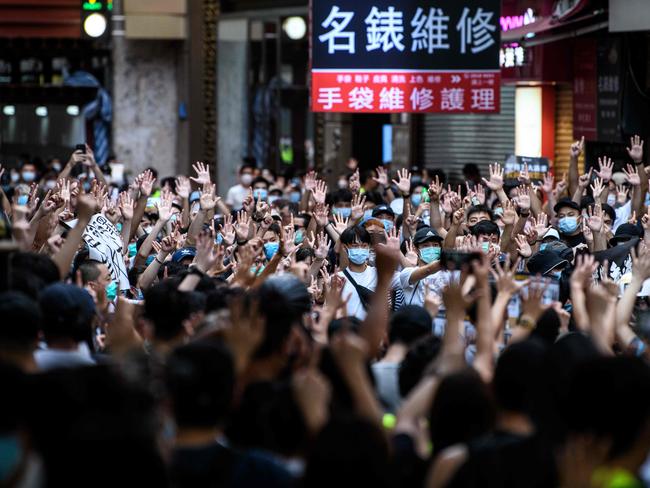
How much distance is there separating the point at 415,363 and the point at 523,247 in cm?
528

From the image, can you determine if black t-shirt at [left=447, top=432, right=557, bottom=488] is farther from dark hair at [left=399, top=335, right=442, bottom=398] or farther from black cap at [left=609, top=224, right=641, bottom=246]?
black cap at [left=609, top=224, right=641, bottom=246]

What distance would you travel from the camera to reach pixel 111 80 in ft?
88.1

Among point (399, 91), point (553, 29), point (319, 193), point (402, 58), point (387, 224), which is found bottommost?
point (387, 224)

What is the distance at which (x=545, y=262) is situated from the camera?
10172 millimetres

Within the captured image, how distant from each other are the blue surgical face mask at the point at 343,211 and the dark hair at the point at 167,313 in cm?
709

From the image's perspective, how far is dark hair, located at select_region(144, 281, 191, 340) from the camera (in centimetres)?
613

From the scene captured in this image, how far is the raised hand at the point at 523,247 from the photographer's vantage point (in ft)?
36.0

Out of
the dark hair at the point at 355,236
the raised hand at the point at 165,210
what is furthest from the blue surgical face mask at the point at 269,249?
the dark hair at the point at 355,236

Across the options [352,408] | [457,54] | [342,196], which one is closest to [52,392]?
[352,408]

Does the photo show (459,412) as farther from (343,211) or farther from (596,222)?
(343,211)

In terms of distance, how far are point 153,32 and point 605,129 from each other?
10.7 meters

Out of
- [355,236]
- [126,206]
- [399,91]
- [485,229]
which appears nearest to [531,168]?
[399,91]

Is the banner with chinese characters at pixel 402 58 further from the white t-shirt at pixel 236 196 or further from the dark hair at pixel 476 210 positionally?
the dark hair at pixel 476 210

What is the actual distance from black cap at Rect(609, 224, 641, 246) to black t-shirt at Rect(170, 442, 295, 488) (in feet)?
23.2
